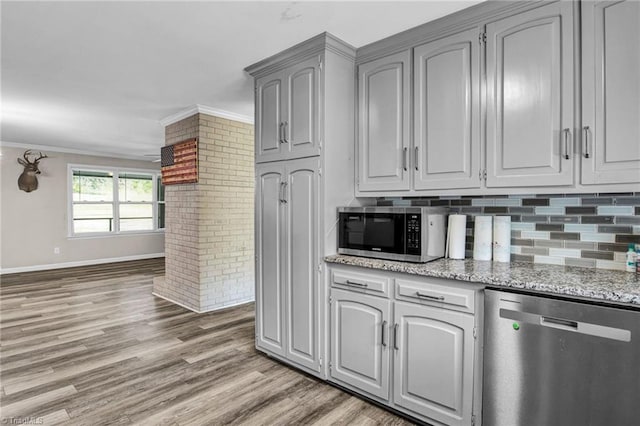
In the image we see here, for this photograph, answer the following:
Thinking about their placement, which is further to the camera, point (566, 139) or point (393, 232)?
point (393, 232)

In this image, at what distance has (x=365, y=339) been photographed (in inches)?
93.1

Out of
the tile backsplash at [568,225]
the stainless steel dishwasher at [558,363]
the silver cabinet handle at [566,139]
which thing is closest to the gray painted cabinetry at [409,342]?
the stainless steel dishwasher at [558,363]

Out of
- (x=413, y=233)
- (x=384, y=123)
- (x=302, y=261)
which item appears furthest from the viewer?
(x=302, y=261)

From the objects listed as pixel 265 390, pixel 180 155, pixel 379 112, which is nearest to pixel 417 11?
pixel 379 112

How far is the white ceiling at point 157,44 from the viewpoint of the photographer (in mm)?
2178

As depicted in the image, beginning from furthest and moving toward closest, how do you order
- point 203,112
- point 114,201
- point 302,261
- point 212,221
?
point 114,201
point 212,221
point 203,112
point 302,261

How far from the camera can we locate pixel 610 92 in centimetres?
178

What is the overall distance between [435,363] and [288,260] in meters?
1.28

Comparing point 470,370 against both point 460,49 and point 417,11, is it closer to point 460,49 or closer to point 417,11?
point 460,49

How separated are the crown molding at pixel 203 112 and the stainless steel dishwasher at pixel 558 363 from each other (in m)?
3.68

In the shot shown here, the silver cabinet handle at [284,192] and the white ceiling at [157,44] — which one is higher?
the white ceiling at [157,44]

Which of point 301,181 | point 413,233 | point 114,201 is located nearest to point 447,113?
point 413,233

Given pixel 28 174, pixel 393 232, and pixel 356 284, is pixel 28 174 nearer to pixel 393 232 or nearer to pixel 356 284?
pixel 356 284

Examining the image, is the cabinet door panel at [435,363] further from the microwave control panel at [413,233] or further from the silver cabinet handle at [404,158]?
the silver cabinet handle at [404,158]
